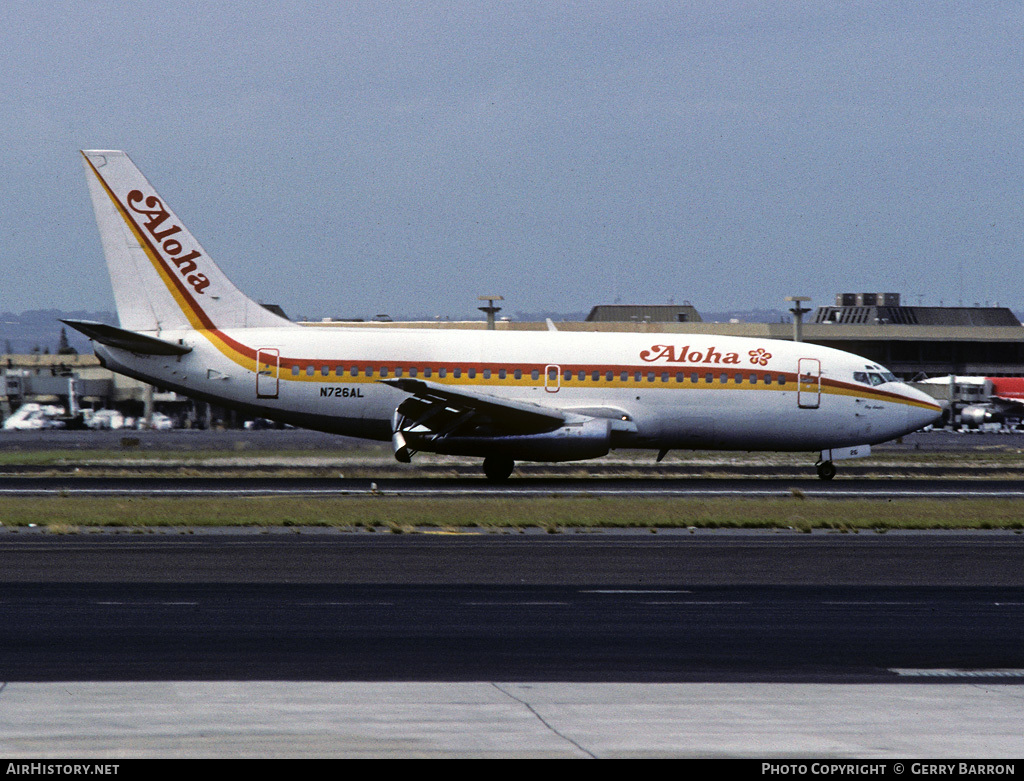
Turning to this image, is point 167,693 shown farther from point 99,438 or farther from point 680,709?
point 99,438

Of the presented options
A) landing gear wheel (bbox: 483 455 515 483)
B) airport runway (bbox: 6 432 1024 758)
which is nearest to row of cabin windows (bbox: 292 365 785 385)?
landing gear wheel (bbox: 483 455 515 483)

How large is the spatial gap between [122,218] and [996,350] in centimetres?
10176

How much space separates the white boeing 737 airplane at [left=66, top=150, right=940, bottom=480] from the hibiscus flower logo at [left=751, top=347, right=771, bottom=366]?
0.04 m

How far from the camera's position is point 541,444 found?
120 ft

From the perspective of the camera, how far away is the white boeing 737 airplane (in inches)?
1478

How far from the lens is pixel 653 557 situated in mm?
21234

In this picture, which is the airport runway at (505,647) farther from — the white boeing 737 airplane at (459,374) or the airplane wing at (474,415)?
the white boeing 737 airplane at (459,374)

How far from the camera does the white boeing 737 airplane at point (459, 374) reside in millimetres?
37531

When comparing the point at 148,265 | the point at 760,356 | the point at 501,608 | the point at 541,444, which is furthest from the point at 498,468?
the point at 501,608

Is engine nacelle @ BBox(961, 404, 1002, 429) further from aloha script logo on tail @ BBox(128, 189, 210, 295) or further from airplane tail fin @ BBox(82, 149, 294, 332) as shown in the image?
aloha script logo on tail @ BBox(128, 189, 210, 295)

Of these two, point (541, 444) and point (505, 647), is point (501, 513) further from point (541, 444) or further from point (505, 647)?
point (505, 647)

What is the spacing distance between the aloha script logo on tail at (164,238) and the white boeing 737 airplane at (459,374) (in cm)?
4

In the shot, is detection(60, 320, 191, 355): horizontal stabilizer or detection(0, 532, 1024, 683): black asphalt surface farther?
detection(60, 320, 191, 355): horizontal stabilizer

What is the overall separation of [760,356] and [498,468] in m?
8.79
